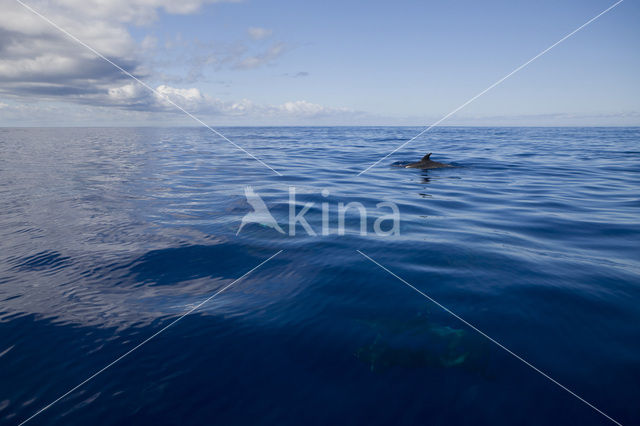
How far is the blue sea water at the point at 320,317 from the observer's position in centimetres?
372

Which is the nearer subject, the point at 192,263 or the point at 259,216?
the point at 192,263

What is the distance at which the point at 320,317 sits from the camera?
5367 mm

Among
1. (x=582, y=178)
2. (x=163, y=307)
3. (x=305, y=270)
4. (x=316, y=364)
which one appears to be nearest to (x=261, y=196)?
(x=305, y=270)

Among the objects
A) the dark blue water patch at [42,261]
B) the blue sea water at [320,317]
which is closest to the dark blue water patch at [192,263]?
the blue sea water at [320,317]

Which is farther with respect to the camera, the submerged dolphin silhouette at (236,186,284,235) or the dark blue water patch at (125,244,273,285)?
the submerged dolphin silhouette at (236,186,284,235)

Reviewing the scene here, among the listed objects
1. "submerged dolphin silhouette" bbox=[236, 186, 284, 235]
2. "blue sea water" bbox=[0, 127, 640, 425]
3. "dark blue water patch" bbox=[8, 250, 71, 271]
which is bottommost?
"blue sea water" bbox=[0, 127, 640, 425]

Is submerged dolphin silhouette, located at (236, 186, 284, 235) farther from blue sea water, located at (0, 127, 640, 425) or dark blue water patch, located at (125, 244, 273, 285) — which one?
dark blue water patch, located at (125, 244, 273, 285)

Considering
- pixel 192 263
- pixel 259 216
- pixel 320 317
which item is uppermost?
pixel 259 216

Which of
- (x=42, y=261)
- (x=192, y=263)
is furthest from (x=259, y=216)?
(x=42, y=261)

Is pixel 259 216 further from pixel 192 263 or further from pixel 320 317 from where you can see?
pixel 320 317

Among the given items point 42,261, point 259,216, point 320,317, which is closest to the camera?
point 320,317

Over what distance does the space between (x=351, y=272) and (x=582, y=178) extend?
1859cm

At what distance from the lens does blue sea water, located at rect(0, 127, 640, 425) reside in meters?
3.72

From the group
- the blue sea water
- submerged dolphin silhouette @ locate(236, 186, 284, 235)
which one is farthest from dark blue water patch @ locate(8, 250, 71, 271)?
submerged dolphin silhouette @ locate(236, 186, 284, 235)
